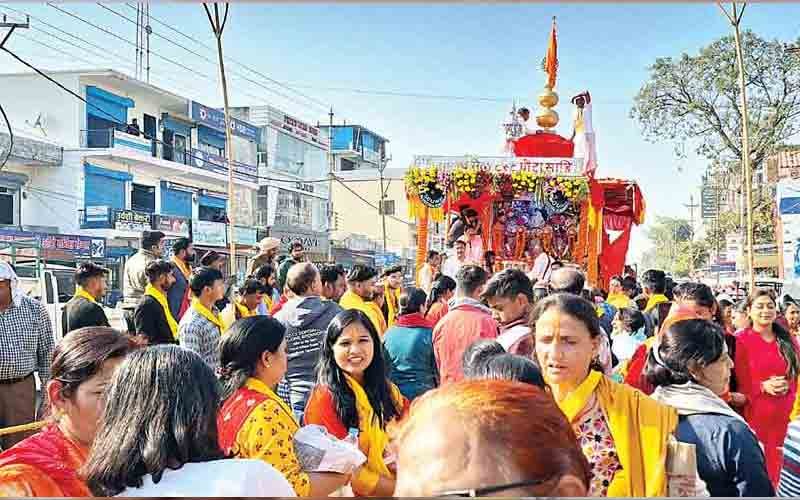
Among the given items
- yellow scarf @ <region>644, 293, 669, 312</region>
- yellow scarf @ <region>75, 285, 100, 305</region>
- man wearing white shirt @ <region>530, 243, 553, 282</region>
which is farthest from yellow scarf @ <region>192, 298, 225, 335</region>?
man wearing white shirt @ <region>530, 243, 553, 282</region>

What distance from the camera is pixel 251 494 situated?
1702 mm

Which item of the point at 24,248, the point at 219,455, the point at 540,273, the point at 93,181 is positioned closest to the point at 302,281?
the point at 219,455

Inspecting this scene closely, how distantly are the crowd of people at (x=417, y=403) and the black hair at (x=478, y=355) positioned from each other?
0.03ft

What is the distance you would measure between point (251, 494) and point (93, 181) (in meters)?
23.5

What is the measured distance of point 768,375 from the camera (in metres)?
4.23

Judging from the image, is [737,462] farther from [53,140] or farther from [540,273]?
[53,140]

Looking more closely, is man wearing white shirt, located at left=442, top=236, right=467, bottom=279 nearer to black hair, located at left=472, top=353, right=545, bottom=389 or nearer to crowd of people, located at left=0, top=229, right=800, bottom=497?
crowd of people, located at left=0, top=229, right=800, bottom=497

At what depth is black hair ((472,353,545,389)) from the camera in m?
2.40

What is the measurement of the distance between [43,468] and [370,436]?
139cm

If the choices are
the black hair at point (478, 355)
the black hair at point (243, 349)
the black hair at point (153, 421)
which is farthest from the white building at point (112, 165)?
the black hair at point (153, 421)

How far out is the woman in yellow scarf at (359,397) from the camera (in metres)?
2.92

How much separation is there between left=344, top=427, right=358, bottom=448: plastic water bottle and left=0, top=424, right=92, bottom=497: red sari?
3.44 feet

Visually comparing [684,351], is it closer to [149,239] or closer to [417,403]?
[417,403]

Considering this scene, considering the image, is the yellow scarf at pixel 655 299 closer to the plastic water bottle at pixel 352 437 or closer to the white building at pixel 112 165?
the plastic water bottle at pixel 352 437
